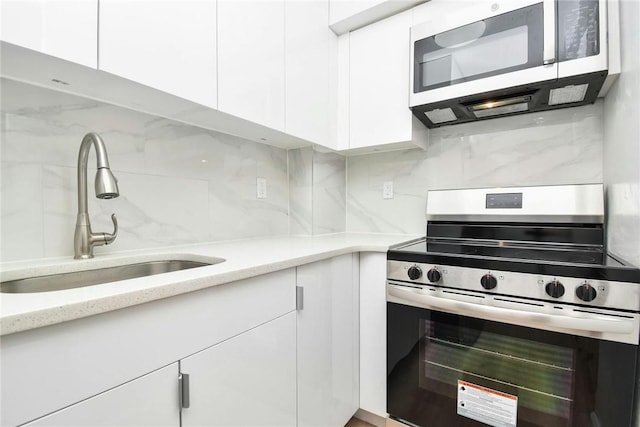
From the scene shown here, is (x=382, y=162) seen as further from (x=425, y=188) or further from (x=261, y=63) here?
(x=261, y=63)

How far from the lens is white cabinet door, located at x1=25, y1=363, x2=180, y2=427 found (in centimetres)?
54

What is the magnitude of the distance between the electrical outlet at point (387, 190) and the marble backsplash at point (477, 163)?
2 centimetres

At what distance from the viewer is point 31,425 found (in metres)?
0.49

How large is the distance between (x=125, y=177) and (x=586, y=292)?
5.23 feet

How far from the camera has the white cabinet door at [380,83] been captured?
157 cm

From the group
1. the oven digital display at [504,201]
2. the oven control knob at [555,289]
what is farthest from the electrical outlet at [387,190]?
the oven control knob at [555,289]

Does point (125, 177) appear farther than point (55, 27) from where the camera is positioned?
Yes

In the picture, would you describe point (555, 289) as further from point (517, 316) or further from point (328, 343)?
point (328, 343)

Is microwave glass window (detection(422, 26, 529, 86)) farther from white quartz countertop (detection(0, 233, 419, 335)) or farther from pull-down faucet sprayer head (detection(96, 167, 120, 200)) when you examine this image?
pull-down faucet sprayer head (detection(96, 167, 120, 200))

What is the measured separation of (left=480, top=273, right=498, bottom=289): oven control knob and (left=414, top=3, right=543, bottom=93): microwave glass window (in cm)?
86

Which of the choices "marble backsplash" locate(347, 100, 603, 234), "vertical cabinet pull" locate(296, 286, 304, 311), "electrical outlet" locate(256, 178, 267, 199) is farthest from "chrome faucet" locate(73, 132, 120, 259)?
→ "marble backsplash" locate(347, 100, 603, 234)

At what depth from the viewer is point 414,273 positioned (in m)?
1.18

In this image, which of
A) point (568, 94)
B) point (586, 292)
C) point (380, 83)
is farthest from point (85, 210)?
point (568, 94)

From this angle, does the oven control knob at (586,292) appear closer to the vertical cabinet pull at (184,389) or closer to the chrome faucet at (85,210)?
the vertical cabinet pull at (184,389)
